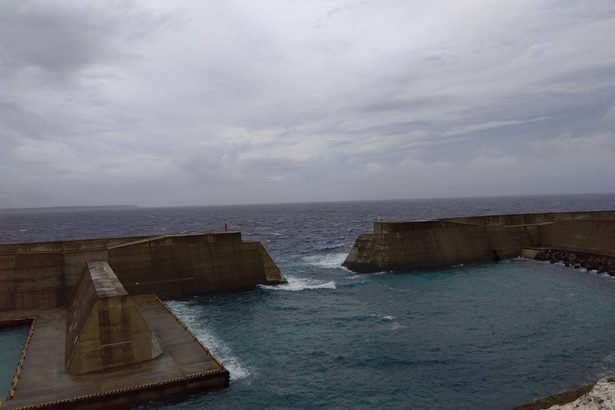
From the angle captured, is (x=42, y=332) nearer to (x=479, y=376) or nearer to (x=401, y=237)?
(x=479, y=376)

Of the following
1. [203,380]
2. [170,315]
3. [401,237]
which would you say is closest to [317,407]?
[203,380]

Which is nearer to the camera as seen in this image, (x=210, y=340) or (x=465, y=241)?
(x=210, y=340)

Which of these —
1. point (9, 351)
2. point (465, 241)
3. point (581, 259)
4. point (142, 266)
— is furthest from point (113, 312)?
point (581, 259)

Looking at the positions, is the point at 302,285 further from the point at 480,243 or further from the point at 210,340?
the point at 480,243

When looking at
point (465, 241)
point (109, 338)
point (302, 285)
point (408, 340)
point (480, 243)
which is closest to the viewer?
point (109, 338)

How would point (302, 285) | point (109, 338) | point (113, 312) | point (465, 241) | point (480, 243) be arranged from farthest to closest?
point (480, 243) → point (465, 241) → point (302, 285) → point (113, 312) → point (109, 338)

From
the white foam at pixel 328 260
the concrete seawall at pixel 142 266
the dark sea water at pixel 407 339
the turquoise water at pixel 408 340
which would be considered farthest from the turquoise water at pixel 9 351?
the white foam at pixel 328 260
